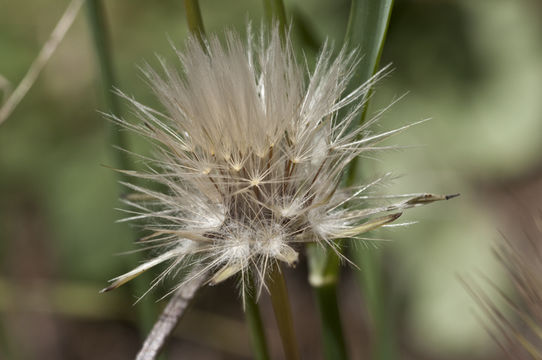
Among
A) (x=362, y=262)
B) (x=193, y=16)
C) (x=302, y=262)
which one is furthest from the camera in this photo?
(x=302, y=262)

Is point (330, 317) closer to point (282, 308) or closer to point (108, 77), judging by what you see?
point (282, 308)

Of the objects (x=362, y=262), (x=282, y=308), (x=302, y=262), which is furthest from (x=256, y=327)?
(x=302, y=262)

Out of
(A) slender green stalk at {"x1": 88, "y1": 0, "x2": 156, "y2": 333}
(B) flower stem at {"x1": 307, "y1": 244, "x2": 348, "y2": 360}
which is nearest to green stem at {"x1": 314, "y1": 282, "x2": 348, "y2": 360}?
(B) flower stem at {"x1": 307, "y1": 244, "x2": 348, "y2": 360}

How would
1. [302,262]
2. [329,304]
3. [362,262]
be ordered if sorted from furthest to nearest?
1. [302,262]
2. [362,262]
3. [329,304]

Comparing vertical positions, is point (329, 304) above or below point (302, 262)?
below

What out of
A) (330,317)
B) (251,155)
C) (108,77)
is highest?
(108,77)

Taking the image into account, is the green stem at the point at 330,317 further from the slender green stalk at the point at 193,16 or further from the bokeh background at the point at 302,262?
the bokeh background at the point at 302,262
